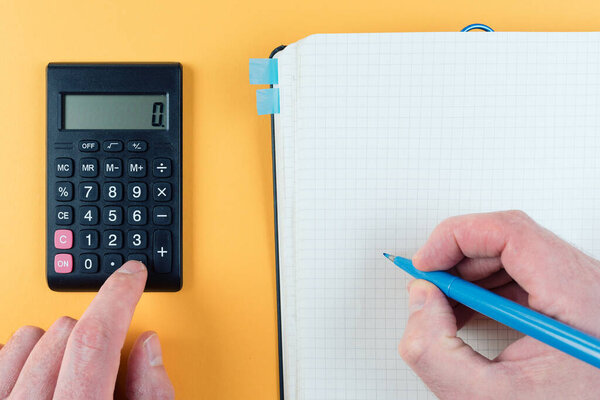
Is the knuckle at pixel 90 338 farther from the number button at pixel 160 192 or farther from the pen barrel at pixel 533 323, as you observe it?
the pen barrel at pixel 533 323

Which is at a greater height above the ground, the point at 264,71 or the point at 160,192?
the point at 264,71

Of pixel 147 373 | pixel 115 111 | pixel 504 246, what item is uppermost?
pixel 115 111

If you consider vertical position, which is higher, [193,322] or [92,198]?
[92,198]

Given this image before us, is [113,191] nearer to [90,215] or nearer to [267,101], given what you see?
[90,215]

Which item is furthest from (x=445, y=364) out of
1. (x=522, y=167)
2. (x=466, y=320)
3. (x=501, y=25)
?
(x=501, y=25)

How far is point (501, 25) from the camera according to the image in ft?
1.33

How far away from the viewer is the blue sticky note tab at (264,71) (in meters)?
0.39

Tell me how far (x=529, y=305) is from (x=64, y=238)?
1.22ft

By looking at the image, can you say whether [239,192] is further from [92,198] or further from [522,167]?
[522,167]

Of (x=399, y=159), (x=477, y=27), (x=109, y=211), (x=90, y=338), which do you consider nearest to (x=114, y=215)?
(x=109, y=211)

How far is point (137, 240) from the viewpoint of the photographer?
0.39 metres

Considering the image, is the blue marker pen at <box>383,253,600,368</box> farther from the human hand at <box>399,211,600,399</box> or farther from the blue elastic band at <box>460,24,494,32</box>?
the blue elastic band at <box>460,24,494,32</box>

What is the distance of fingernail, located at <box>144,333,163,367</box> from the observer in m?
0.37

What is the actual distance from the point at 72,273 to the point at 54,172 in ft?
0.30
